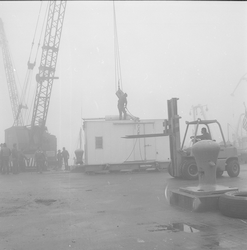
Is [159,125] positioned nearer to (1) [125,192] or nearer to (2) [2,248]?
(1) [125,192]

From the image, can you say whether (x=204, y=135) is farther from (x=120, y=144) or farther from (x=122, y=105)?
(x=122, y=105)

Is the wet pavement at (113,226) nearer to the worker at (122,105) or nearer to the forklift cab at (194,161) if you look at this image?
the forklift cab at (194,161)

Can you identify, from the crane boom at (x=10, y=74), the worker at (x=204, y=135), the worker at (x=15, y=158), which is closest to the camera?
the worker at (x=204, y=135)

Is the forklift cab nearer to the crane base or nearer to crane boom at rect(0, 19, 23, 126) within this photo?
the crane base

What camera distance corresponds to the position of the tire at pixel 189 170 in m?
12.5

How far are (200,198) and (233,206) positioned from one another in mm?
787

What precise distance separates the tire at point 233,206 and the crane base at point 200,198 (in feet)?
1.05

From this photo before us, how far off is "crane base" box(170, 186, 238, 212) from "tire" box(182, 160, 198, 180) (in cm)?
529

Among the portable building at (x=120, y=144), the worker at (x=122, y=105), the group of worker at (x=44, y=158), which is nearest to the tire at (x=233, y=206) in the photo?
the portable building at (x=120, y=144)

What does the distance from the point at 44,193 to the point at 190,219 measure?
5.50 m

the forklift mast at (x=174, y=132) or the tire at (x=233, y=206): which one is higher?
the forklift mast at (x=174, y=132)

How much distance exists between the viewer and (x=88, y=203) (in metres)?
7.93

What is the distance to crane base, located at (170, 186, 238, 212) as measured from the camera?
646 centimetres

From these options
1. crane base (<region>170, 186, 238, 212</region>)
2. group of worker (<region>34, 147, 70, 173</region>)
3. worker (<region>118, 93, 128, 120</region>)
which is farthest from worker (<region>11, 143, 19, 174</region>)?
crane base (<region>170, 186, 238, 212</region>)
